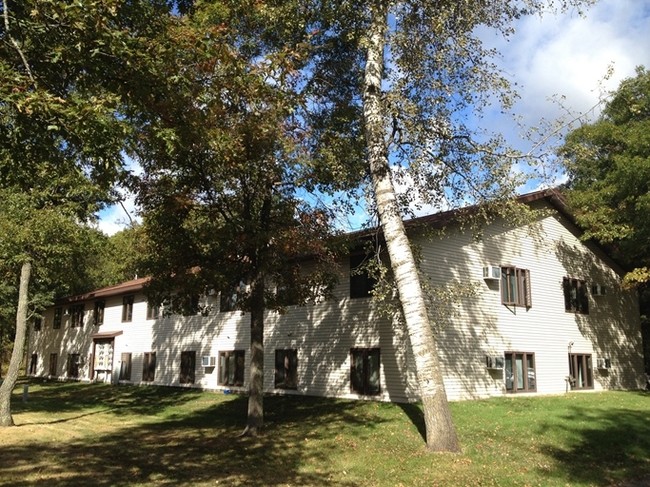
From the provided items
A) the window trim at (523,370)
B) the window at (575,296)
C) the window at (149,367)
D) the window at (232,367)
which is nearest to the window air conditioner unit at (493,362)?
the window trim at (523,370)

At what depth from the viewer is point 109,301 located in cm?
3192

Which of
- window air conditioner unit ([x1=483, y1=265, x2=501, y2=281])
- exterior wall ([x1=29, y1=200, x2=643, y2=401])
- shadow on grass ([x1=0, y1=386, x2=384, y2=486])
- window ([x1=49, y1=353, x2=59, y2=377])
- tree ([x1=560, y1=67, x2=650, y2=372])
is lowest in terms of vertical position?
shadow on grass ([x1=0, y1=386, x2=384, y2=486])

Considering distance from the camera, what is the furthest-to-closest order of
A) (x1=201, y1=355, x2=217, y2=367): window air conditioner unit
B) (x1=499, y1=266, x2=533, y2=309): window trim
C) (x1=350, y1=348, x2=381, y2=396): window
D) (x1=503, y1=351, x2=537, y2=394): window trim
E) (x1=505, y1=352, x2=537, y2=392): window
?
(x1=201, y1=355, x2=217, y2=367): window air conditioner unit
(x1=499, y1=266, x2=533, y2=309): window trim
(x1=505, y1=352, x2=537, y2=392): window
(x1=503, y1=351, x2=537, y2=394): window trim
(x1=350, y1=348, x2=381, y2=396): window

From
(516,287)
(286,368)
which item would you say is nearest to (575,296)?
(516,287)

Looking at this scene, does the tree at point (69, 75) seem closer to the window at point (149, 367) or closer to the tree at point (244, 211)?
the tree at point (244, 211)

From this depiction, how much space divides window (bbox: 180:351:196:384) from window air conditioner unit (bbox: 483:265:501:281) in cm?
1297

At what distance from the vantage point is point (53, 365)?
1439 inches

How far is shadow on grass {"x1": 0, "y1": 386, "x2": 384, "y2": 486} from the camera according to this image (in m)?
9.42

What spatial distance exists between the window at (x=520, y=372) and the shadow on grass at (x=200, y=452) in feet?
19.4

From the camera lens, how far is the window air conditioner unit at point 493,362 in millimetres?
18609

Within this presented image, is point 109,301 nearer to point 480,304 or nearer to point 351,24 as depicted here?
point 480,304

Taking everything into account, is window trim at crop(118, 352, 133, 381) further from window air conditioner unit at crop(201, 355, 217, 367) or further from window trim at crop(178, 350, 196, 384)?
window air conditioner unit at crop(201, 355, 217, 367)

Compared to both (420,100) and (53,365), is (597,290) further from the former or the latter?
(53,365)

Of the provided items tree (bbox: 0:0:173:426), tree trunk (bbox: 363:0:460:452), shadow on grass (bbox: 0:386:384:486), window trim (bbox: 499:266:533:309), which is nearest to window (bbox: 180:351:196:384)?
shadow on grass (bbox: 0:386:384:486)
